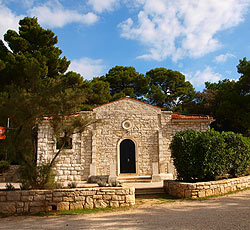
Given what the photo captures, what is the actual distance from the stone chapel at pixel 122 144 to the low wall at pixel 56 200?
22.5ft

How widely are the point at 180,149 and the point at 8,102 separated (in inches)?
256

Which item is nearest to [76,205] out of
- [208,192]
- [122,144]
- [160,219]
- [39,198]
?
[39,198]

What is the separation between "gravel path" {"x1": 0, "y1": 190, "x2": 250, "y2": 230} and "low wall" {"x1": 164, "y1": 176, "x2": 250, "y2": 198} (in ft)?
2.53

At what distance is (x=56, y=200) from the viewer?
271 inches

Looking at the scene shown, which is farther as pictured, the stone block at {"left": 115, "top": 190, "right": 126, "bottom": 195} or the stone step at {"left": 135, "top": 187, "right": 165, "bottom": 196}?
the stone step at {"left": 135, "top": 187, "right": 165, "bottom": 196}

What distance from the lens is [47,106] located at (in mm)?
7203

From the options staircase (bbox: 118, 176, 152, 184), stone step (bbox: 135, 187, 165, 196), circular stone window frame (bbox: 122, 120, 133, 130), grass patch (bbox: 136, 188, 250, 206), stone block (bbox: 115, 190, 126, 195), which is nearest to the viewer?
stone block (bbox: 115, 190, 126, 195)

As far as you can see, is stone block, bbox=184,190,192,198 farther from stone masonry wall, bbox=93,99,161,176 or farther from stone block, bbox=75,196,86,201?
stone masonry wall, bbox=93,99,161,176

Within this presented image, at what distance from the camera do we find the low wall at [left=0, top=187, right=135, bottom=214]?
6779 mm

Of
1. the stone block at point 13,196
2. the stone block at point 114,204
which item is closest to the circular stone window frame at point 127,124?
the stone block at point 114,204

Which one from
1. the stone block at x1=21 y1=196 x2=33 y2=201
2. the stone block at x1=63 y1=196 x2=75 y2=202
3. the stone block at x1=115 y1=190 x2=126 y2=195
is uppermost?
the stone block at x1=115 y1=190 x2=126 y2=195

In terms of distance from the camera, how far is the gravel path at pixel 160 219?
5123 millimetres

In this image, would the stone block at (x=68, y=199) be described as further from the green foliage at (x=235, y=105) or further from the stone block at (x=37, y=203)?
the green foliage at (x=235, y=105)

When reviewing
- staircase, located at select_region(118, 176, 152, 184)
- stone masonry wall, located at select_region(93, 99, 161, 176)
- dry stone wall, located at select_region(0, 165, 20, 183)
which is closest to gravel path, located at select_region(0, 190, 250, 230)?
staircase, located at select_region(118, 176, 152, 184)
